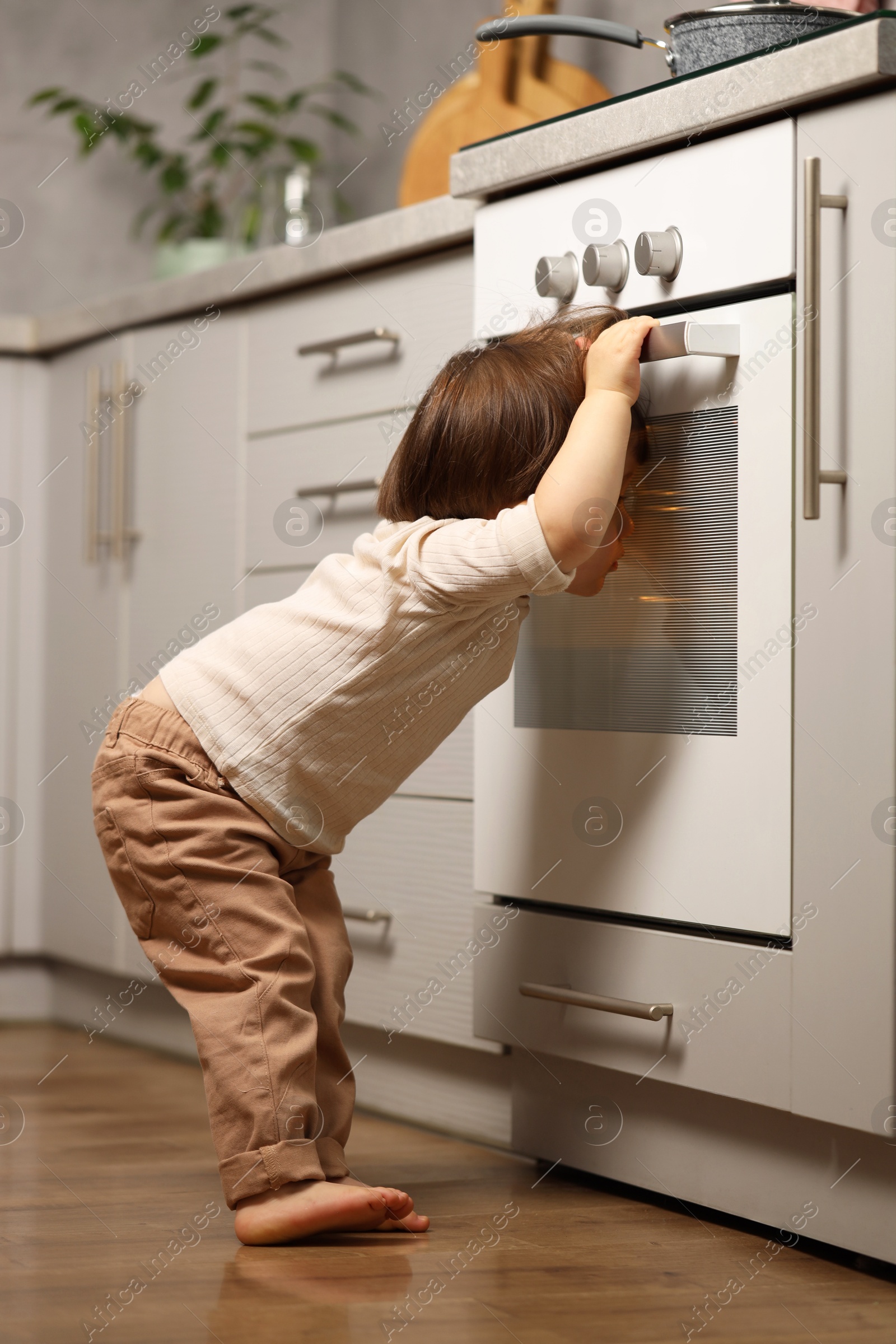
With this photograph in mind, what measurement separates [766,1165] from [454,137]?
1231mm

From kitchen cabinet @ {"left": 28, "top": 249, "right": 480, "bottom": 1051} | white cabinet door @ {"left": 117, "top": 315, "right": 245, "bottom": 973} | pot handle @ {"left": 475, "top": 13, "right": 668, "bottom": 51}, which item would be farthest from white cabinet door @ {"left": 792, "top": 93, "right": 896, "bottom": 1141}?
white cabinet door @ {"left": 117, "top": 315, "right": 245, "bottom": 973}

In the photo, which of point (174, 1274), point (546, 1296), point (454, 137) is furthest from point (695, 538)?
point (454, 137)

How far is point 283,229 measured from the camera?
2145mm

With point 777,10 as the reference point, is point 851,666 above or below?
below

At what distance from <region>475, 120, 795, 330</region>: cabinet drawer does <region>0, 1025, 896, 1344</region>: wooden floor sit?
29.4 inches

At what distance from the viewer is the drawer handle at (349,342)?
1.62 meters

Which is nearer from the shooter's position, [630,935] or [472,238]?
[630,935]

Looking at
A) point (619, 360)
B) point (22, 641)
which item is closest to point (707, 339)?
point (619, 360)

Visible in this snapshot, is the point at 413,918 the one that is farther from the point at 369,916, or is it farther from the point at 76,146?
the point at 76,146

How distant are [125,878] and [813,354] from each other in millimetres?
703

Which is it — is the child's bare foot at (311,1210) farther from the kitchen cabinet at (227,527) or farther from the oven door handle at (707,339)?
the oven door handle at (707,339)

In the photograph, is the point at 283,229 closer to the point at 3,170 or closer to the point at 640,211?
the point at 3,170

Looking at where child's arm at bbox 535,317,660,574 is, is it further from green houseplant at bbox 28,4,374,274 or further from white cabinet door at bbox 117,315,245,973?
green houseplant at bbox 28,4,374,274

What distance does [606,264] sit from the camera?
1.28 m
